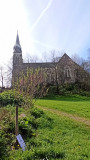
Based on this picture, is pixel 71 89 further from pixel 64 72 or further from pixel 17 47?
pixel 17 47

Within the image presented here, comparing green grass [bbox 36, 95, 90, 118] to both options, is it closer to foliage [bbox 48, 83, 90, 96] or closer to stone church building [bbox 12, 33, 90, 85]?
foliage [bbox 48, 83, 90, 96]

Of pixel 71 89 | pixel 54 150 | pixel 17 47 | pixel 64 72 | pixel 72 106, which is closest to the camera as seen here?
pixel 54 150

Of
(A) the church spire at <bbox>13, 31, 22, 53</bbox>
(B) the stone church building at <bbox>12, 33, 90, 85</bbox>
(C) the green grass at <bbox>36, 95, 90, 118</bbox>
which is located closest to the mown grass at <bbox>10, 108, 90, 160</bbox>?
(C) the green grass at <bbox>36, 95, 90, 118</bbox>

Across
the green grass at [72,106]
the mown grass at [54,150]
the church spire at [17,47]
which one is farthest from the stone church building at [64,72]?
the mown grass at [54,150]

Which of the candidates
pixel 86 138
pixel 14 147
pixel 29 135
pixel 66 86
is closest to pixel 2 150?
pixel 14 147

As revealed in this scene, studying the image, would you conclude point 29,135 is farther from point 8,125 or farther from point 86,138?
point 86,138

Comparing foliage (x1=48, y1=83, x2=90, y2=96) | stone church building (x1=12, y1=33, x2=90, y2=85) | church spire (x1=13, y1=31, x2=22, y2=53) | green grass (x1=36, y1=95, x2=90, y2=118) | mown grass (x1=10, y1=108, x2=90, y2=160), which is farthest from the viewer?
church spire (x1=13, y1=31, x2=22, y2=53)

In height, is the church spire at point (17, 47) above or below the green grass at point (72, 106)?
above

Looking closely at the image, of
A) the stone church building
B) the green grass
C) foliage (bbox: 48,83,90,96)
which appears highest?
the stone church building

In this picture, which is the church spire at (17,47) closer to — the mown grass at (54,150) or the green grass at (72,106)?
the green grass at (72,106)

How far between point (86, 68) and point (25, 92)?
24.0 m

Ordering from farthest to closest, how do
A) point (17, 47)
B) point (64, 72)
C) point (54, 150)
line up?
point (17, 47), point (64, 72), point (54, 150)

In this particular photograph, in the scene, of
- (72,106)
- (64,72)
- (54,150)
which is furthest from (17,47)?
(54,150)

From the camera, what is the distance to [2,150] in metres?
2.93
